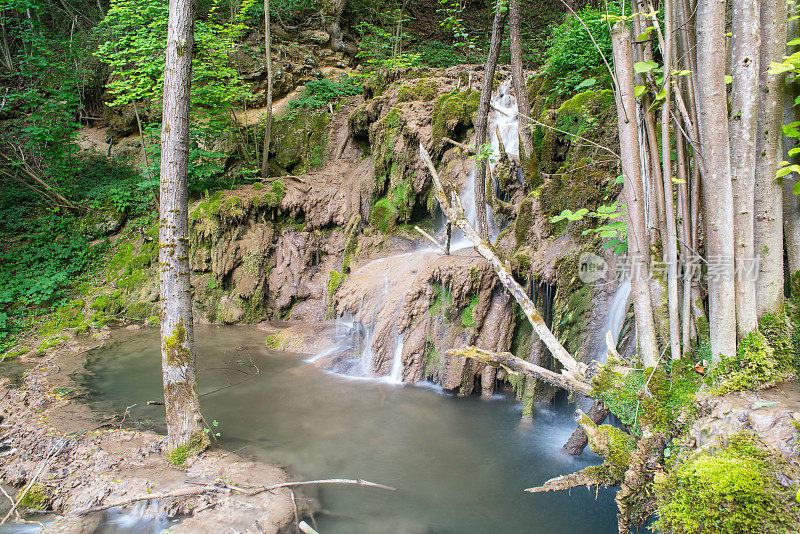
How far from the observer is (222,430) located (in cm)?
624

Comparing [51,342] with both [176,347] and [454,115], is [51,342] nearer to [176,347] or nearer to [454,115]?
[176,347]

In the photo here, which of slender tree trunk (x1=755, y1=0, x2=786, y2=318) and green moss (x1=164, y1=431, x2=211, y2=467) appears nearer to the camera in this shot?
slender tree trunk (x1=755, y1=0, x2=786, y2=318)

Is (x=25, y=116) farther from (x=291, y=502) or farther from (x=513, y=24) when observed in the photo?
(x=291, y=502)

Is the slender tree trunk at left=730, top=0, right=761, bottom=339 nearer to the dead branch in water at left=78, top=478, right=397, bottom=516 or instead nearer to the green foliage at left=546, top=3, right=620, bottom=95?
the dead branch in water at left=78, top=478, right=397, bottom=516

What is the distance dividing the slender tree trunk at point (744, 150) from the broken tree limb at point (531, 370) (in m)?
1.52

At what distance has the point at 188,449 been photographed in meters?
5.09

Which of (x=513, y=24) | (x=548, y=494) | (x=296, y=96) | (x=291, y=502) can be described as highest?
(x=296, y=96)

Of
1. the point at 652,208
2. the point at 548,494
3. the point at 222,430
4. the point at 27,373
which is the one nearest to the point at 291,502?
the point at 222,430

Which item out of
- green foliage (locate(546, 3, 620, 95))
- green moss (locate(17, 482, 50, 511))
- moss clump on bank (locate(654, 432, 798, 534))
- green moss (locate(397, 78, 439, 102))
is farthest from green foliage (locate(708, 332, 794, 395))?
green moss (locate(397, 78, 439, 102))

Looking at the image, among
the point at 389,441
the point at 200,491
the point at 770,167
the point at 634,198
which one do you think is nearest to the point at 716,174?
the point at 770,167

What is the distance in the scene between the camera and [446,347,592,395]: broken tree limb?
13.8ft

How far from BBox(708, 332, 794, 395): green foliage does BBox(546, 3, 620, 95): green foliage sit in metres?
Answer: 6.11

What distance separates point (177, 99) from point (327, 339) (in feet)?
20.6

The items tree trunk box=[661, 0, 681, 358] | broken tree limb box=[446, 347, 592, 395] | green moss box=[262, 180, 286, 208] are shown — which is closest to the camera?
tree trunk box=[661, 0, 681, 358]
